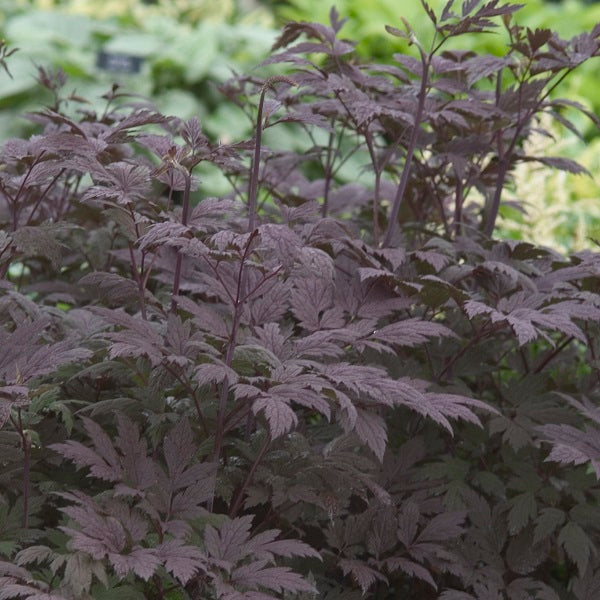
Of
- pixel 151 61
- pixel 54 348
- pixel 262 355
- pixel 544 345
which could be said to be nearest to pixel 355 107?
pixel 262 355

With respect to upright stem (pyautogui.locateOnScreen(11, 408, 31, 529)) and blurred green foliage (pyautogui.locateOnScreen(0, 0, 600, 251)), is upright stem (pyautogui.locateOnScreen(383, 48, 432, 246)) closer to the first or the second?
upright stem (pyautogui.locateOnScreen(11, 408, 31, 529))

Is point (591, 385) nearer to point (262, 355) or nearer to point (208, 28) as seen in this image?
point (262, 355)

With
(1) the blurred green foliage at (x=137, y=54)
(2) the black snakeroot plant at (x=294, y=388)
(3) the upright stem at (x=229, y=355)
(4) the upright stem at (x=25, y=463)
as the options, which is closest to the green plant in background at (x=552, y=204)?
(2) the black snakeroot plant at (x=294, y=388)

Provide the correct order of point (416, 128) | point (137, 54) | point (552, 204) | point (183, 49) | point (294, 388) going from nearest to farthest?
1. point (294, 388)
2. point (416, 128)
3. point (552, 204)
4. point (137, 54)
5. point (183, 49)

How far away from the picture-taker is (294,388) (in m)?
1.14

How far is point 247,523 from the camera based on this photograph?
117cm

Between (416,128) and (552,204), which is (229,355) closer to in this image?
(416,128)

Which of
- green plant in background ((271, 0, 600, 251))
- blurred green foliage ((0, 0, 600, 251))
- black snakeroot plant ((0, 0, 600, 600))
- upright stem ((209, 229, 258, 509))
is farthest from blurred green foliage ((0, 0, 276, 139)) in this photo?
upright stem ((209, 229, 258, 509))

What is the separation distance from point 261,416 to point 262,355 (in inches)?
8.7

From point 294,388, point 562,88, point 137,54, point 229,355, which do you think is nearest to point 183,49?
point 137,54

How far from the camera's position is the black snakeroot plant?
1171 millimetres

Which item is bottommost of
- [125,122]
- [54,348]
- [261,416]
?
[261,416]

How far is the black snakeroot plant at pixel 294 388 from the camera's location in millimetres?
1171

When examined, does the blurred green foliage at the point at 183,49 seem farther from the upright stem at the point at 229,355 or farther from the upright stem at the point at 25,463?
the upright stem at the point at 25,463
